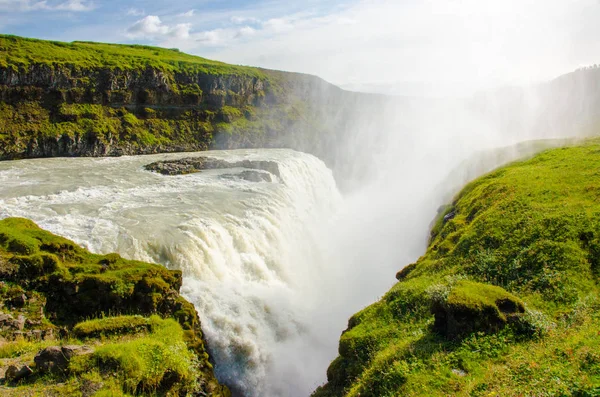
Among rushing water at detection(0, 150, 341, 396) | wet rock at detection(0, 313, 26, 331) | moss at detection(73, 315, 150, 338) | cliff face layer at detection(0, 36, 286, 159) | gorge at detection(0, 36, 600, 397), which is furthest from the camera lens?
cliff face layer at detection(0, 36, 286, 159)

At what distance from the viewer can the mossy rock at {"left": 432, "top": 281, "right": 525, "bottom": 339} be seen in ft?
29.2

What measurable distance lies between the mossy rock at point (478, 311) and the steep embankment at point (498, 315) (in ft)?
0.07

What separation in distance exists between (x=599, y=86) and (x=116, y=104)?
270 ft

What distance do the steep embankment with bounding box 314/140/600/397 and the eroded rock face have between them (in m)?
25.3

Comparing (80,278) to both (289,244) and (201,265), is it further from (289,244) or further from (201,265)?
(289,244)

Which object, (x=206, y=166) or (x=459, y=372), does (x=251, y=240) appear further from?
(x=206, y=166)

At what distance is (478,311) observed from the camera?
351 inches

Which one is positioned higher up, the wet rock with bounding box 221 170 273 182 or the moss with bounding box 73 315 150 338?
the wet rock with bounding box 221 170 273 182

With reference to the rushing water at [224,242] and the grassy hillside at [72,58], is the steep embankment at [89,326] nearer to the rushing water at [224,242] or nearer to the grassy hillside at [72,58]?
the rushing water at [224,242]

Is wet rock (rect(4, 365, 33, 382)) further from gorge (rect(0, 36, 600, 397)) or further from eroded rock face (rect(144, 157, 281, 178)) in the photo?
eroded rock face (rect(144, 157, 281, 178))

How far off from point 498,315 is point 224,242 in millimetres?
A: 15015

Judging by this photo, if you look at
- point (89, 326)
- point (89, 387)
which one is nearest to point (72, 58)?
point (89, 326)

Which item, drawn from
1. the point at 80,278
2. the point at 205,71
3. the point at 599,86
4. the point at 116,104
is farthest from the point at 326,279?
the point at 599,86

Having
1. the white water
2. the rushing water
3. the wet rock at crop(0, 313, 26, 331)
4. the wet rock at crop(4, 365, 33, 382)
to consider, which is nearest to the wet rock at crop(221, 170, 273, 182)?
the white water
